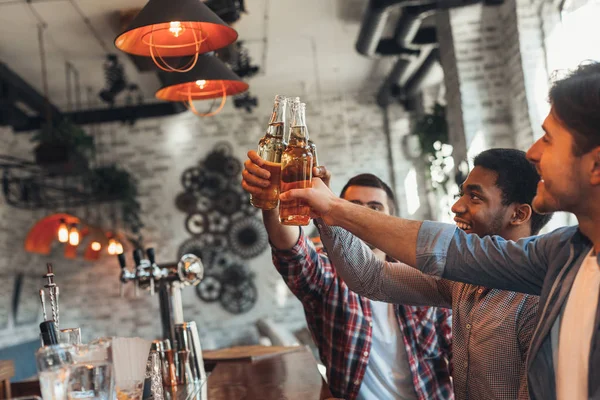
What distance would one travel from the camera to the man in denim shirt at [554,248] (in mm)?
1330

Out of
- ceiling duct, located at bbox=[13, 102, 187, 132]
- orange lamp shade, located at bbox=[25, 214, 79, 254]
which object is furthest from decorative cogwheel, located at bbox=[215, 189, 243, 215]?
orange lamp shade, located at bbox=[25, 214, 79, 254]

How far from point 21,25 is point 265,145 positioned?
530cm

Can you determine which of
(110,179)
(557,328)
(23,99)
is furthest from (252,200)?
(110,179)

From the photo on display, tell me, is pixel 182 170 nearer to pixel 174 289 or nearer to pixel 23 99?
pixel 23 99

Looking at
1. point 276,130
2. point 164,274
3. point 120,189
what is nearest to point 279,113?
point 276,130

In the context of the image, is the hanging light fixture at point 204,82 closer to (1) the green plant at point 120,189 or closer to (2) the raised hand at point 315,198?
(2) the raised hand at point 315,198

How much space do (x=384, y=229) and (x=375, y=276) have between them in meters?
0.42

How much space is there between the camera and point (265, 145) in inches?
66.5

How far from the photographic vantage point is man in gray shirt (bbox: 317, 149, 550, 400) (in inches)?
70.7

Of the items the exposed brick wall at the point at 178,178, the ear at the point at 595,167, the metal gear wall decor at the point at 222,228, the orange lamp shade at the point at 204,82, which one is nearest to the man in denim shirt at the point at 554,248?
the ear at the point at 595,167

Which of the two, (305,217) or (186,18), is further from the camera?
(186,18)

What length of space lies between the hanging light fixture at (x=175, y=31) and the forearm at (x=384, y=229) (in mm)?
1058

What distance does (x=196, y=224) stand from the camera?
29.6 feet

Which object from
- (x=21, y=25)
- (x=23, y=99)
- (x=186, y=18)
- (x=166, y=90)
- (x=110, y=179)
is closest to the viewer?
(x=186, y=18)
